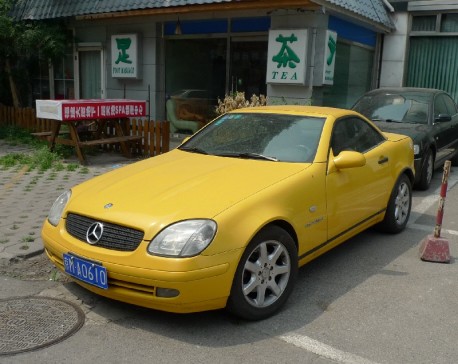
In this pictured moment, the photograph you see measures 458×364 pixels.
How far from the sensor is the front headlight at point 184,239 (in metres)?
3.18

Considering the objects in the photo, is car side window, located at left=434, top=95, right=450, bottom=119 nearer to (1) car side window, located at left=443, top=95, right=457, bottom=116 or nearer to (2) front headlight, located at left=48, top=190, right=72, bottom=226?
(1) car side window, located at left=443, top=95, right=457, bottom=116

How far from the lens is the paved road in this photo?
3141mm

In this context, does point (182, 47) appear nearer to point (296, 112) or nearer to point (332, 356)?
point (296, 112)

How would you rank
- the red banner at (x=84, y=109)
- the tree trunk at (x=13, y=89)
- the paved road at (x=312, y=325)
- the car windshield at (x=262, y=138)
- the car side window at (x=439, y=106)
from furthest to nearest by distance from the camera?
the tree trunk at (x=13, y=89) < the red banner at (x=84, y=109) < the car side window at (x=439, y=106) < the car windshield at (x=262, y=138) < the paved road at (x=312, y=325)

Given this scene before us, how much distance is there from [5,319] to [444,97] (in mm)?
8067

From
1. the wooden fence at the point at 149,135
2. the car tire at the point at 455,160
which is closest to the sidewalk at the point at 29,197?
the wooden fence at the point at 149,135

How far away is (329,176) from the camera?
423 cm

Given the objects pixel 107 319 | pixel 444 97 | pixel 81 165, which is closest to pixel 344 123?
pixel 107 319

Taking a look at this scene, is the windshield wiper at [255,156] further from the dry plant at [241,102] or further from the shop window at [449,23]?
the shop window at [449,23]

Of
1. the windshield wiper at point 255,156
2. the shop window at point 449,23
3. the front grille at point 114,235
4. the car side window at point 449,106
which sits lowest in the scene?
the front grille at point 114,235

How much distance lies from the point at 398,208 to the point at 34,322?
3.86 meters

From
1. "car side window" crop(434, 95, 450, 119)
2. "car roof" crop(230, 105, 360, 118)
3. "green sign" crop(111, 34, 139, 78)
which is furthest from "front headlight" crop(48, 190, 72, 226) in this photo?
"green sign" crop(111, 34, 139, 78)

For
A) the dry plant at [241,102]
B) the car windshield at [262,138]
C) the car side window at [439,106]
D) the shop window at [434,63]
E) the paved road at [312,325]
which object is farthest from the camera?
Result: the shop window at [434,63]

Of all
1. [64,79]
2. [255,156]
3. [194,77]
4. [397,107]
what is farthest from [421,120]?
[64,79]
